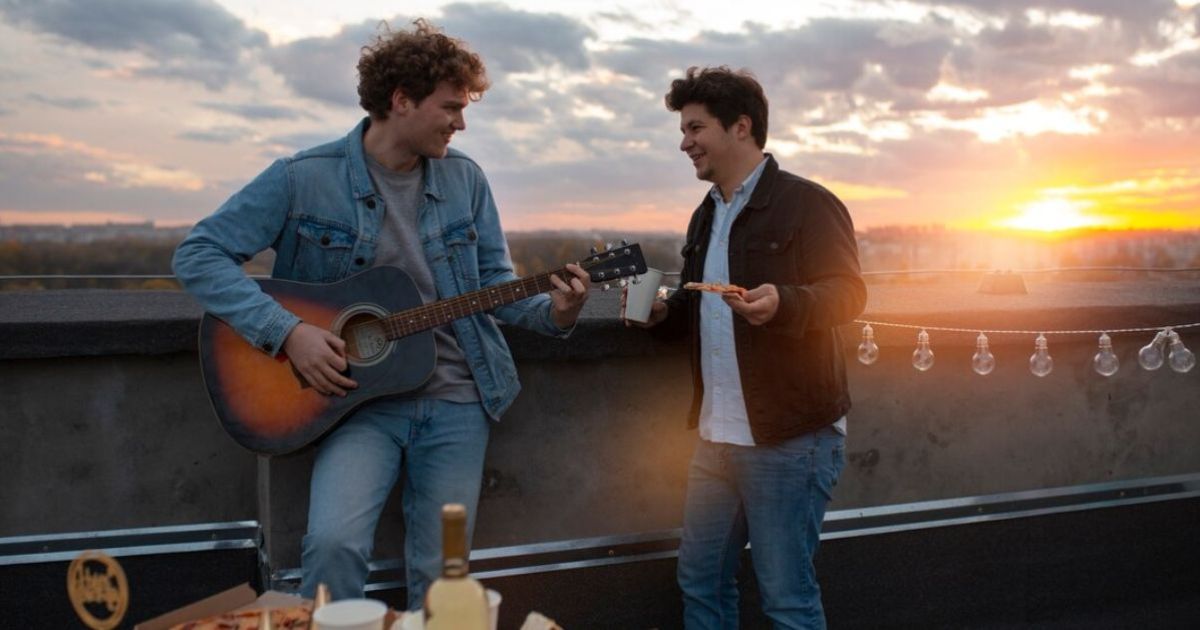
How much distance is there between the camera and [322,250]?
2879 millimetres

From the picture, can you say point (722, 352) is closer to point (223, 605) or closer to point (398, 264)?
point (398, 264)

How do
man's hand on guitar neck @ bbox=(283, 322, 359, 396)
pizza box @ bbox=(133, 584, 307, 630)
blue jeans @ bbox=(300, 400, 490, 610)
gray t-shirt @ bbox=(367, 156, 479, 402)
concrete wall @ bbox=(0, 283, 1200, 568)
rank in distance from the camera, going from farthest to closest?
concrete wall @ bbox=(0, 283, 1200, 568) < gray t-shirt @ bbox=(367, 156, 479, 402) < man's hand on guitar neck @ bbox=(283, 322, 359, 396) < blue jeans @ bbox=(300, 400, 490, 610) < pizza box @ bbox=(133, 584, 307, 630)

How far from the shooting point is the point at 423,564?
278 centimetres

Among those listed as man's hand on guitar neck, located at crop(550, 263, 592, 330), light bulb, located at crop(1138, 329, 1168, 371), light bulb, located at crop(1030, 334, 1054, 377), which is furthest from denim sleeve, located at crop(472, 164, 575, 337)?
light bulb, located at crop(1138, 329, 1168, 371)

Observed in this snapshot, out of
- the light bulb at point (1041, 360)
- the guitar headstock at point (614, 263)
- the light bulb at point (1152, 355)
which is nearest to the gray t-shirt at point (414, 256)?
the guitar headstock at point (614, 263)

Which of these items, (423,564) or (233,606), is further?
(423,564)

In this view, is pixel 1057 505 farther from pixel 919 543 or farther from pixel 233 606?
pixel 233 606

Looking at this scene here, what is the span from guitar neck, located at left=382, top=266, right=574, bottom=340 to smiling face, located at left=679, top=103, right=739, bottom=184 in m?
0.53

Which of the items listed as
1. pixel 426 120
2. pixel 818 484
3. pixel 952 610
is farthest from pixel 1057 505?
pixel 426 120

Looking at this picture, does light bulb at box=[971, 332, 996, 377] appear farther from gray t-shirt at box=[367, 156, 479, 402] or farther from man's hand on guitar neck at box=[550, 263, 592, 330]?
gray t-shirt at box=[367, 156, 479, 402]

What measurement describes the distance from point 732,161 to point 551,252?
2.00 ft

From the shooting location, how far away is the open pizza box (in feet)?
5.91

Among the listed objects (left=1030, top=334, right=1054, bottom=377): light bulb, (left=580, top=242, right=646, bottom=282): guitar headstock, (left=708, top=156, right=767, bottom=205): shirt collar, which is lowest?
(left=1030, top=334, right=1054, bottom=377): light bulb

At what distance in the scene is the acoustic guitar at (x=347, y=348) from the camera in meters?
2.74
